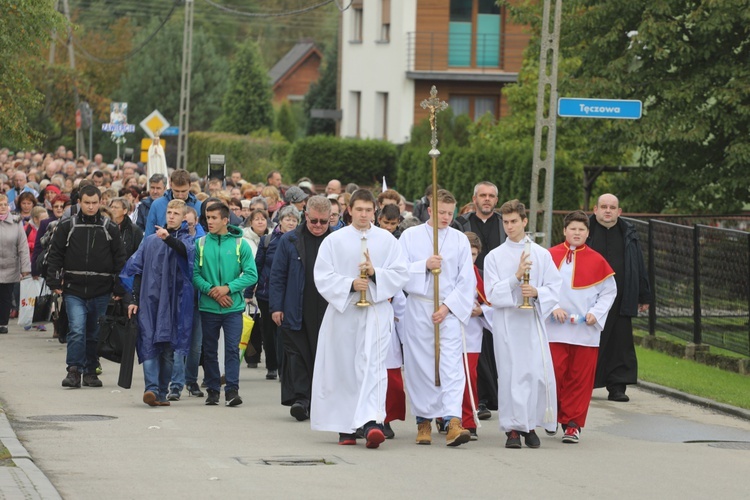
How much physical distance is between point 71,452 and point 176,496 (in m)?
1.95

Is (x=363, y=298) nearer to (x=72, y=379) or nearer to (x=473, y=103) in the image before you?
(x=72, y=379)

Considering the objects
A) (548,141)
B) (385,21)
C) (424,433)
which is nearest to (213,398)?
(424,433)

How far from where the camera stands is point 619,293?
15352 millimetres

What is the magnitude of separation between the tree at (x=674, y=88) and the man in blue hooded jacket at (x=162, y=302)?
41.4 feet

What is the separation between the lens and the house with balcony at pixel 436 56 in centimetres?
5062

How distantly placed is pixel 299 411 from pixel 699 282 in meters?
8.04

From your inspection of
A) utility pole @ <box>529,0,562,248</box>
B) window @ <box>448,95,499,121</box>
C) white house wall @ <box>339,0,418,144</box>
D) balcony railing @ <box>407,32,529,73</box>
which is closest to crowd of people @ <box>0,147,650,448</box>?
utility pole @ <box>529,0,562,248</box>

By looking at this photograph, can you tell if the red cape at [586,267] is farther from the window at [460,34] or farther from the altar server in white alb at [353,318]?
the window at [460,34]

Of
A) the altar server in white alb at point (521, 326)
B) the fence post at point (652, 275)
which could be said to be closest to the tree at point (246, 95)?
the fence post at point (652, 275)

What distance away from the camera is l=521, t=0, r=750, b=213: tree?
79.1ft

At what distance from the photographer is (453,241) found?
11.9 meters

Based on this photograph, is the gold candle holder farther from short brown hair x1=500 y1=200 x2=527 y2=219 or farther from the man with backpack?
the man with backpack

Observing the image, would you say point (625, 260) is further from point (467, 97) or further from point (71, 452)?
point (467, 97)

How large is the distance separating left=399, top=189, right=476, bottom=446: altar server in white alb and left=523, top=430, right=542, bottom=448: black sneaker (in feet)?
1.68
